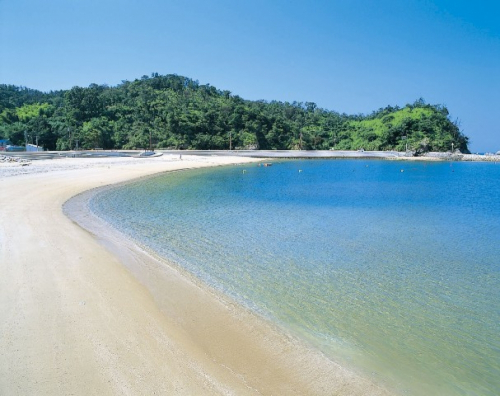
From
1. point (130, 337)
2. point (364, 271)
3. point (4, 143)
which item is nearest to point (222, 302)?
point (130, 337)

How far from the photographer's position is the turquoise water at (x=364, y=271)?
5.25 meters

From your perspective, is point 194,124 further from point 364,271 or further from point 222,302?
point 222,302

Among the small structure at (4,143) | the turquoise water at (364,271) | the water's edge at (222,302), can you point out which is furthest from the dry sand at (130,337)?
the small structure at (4,143)

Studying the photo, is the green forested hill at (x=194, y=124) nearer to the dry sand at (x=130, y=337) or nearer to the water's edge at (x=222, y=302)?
the water's edge at (x=222, y=302)

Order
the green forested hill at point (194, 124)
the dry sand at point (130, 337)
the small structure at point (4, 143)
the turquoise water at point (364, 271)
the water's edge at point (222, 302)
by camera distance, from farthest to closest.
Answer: the green forested hill at point (194, 124), the small structure at point (4, 143), the turquoise water at point (364, 271), the water's edge at point (222, 302), the dry sand at point (130, 337)

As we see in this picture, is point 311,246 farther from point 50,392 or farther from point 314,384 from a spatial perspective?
point 50,392

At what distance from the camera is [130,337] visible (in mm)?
5223

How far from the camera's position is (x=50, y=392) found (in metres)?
3.98

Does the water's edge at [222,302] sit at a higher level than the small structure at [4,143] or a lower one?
lower

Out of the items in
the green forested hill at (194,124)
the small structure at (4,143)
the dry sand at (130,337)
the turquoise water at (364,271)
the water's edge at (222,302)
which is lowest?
the turquoise water at (364,271)

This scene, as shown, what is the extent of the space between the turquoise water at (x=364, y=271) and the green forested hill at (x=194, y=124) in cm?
4548

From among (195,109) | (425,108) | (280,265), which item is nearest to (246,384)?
(280,265)

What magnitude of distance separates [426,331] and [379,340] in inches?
35.0

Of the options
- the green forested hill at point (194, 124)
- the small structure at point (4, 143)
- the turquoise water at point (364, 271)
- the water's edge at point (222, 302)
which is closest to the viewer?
the water's edge at point (222, 302)
